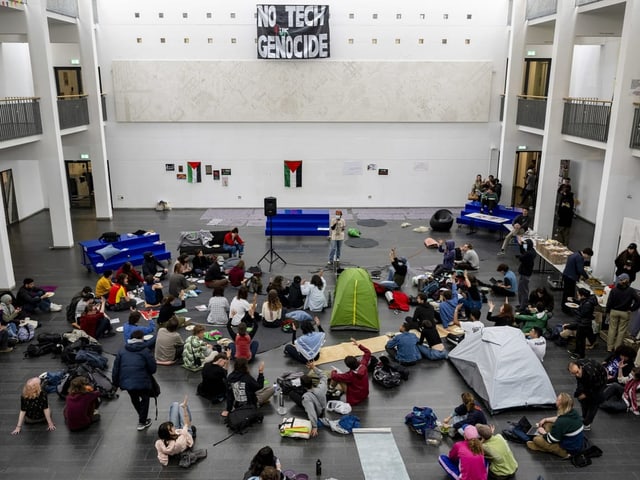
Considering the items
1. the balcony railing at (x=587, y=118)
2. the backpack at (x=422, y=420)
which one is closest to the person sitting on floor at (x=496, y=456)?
the backpack at (x=422, y=420)

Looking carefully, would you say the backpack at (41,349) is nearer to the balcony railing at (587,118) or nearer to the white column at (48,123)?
the white column at (48,123)

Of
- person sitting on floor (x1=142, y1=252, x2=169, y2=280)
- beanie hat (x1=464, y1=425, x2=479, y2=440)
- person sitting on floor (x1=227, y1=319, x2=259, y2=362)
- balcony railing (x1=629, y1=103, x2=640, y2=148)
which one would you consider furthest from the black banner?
beanie hat (x1=464, y1=425, x2=479, y2=440)

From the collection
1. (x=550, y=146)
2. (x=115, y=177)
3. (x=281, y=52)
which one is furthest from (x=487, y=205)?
(x=115, y=177)

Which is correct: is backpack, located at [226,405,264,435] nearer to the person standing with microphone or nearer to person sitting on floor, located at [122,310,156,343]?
person sitting on floor, located at [122,310,156,343]

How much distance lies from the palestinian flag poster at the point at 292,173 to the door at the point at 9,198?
430 inches

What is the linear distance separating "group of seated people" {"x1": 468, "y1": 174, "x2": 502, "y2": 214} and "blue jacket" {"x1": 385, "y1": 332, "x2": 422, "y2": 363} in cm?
1141

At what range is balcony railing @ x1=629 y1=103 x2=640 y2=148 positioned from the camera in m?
14.7

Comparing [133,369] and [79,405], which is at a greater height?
[133,369]

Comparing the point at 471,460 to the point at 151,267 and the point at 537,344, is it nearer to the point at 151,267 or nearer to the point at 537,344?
the point at 537,344

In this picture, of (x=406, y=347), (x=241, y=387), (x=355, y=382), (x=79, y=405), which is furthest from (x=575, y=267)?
(x=79, y=405)

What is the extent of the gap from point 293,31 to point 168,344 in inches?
641

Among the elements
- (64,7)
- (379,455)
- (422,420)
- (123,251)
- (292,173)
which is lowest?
(379,455)

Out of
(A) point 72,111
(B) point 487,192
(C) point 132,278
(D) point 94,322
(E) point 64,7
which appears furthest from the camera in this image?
(B) point 487,192

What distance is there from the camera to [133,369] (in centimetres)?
927
